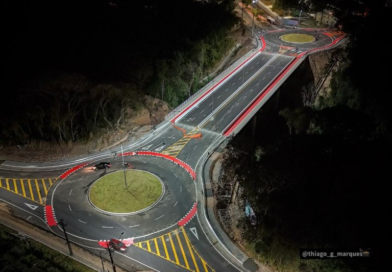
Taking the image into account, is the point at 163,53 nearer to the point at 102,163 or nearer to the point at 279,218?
the point at 102,163

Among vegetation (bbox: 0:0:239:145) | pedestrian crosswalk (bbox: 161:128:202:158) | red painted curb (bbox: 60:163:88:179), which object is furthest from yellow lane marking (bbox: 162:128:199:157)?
red painted curb (bbox: 60:163:88:179)

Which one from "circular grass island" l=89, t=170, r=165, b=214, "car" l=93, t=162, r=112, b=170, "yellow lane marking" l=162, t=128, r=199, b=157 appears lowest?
"circular grass island" l=89, t=170, r=165, b=214

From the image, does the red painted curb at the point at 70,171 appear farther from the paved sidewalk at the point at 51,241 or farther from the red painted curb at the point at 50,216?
the paved sidewalk at the point at 51,241

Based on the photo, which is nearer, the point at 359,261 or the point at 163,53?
the point at 359,261

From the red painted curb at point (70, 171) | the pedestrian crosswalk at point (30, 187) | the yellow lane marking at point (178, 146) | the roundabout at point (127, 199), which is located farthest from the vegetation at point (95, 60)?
the yellow lane marking at point (178, 146)

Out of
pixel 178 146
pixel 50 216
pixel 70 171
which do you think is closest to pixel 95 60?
pixel 178 146

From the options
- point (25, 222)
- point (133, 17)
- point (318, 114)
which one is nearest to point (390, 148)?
point (318, 114)

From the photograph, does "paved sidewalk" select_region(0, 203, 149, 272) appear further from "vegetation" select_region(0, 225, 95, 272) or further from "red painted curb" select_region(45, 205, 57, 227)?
"red painted curb" select_region(45, 205, 57, 227)
